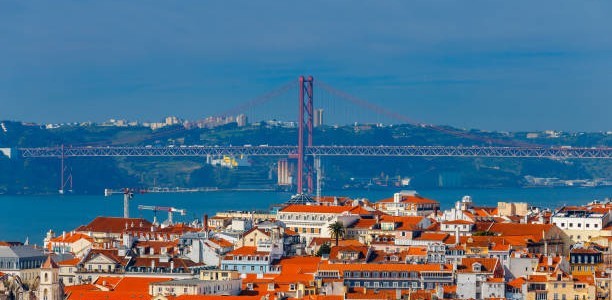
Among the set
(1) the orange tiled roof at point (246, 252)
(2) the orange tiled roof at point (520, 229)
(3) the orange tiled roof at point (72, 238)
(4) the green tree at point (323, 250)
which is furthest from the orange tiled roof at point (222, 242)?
(2) the orange tiled roof at point (520, 229)

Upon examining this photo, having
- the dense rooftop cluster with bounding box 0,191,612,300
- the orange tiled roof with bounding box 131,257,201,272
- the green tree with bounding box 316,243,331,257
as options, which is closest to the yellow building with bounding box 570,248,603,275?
the dense rooftop cluster with bounding box 0,191,612,300

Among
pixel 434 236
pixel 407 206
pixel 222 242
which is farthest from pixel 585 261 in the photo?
pixel 407 206

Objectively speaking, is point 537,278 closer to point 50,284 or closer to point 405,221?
point 50,284

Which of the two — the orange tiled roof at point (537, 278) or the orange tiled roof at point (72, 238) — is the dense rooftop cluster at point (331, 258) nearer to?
the orange tiled roof at point (537, 278)

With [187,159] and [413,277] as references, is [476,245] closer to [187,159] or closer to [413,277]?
[413,277]

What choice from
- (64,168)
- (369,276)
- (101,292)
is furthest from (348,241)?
(64,168)

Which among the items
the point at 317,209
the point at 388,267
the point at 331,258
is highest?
the point at 317,209
